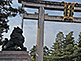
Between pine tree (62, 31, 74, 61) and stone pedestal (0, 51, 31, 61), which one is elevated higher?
stone pedestal (0, 51, 31, 61)

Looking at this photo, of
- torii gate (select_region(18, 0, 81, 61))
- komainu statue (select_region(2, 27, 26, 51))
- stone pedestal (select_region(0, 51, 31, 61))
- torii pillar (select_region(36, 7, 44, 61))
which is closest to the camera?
stone pedestal (select_region(0, 51, 31, 61))

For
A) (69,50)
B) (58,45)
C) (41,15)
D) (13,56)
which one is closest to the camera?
(13,56)

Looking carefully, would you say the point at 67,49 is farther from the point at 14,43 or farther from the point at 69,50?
the point at 14,43

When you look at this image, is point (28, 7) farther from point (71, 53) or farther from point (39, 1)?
point (71, 53)

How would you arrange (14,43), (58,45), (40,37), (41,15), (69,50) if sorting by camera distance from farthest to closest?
(58,45) → (69,50) → (41,15) → (40,37) → (14,43)

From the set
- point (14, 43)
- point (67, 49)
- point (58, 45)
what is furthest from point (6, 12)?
point (58, 45)

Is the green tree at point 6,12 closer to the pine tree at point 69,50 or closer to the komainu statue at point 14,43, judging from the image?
the komainu statue at point 14,43

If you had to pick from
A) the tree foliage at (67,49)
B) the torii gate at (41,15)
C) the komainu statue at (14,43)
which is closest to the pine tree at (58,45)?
the tree foliage at (67,49)

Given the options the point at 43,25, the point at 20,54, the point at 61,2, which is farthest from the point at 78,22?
the point at 20,54

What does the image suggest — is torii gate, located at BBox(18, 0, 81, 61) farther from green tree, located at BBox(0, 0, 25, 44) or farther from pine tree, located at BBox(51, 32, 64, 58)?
pine tree, located at BBox(51, 32, 64, 58)

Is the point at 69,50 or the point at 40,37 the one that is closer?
the point at 40,37

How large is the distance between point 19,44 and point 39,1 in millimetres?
3863

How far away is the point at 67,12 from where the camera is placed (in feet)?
27.5

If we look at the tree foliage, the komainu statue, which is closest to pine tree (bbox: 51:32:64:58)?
the tree foliage
